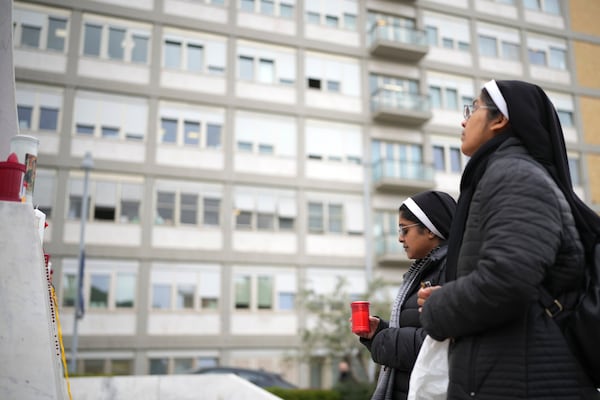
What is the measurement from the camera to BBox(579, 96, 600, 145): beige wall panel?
1352 inches

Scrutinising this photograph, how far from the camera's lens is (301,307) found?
2595cm

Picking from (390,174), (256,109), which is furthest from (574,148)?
(256,109)

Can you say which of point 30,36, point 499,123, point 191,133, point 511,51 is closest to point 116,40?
point 30,36

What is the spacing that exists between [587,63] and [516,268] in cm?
3838

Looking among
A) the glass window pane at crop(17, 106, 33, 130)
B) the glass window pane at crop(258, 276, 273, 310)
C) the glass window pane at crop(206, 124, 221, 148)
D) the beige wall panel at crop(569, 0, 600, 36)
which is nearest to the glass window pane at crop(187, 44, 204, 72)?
the glass window pane at crop(206, 124, 221, 148)

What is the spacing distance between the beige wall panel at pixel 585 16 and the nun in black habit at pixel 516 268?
1505 inches

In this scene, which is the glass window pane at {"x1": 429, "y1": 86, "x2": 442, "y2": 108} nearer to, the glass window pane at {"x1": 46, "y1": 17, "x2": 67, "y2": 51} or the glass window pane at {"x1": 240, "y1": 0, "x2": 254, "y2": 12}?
the glass window pane at {"x1": 240, "y1": 0, "x2": 254, "y2": 12}

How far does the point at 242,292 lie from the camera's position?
84.0ft

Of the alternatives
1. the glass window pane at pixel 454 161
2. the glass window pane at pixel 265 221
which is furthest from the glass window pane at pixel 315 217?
the glass window pane at pixel 454 161

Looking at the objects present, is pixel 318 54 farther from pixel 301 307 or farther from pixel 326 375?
pixel 326 375

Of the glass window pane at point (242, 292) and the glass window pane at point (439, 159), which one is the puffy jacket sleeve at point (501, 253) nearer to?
the glass window pane at point (242, 292)

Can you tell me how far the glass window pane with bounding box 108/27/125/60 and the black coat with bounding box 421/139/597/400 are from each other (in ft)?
84.8

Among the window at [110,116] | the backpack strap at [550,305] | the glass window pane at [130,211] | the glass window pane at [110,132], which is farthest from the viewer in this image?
the glass window pane at [110,132]

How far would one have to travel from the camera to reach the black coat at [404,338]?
321 cm
